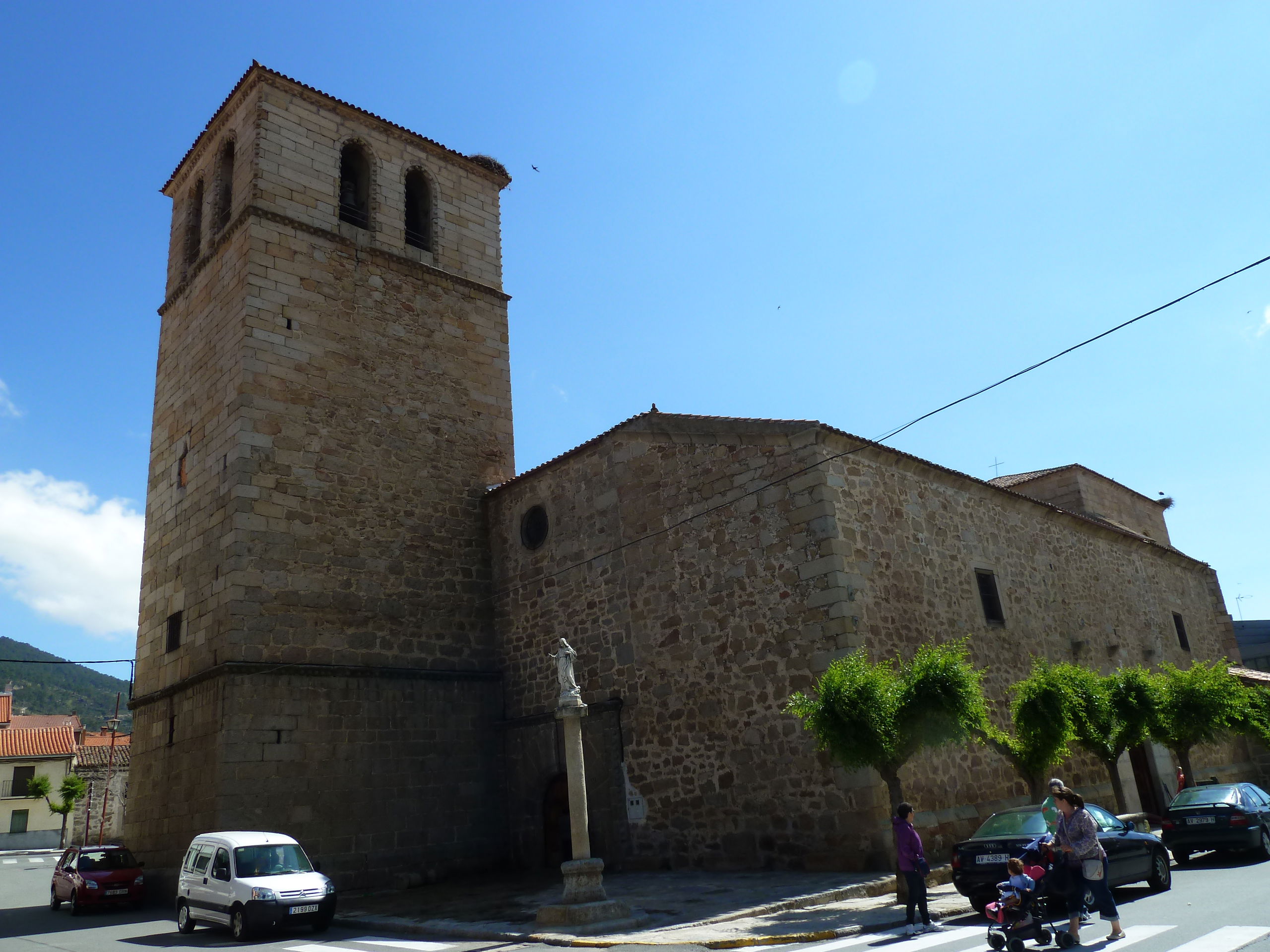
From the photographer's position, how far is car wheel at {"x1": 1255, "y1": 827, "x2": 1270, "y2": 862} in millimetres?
12062

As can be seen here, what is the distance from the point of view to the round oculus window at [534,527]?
54.1ft

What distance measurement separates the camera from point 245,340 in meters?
15.5

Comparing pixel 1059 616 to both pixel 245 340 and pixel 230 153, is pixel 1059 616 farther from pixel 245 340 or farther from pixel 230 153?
pixel 230 153

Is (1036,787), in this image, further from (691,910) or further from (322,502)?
(322,502)

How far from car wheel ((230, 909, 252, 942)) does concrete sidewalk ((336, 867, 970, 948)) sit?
1383 mm

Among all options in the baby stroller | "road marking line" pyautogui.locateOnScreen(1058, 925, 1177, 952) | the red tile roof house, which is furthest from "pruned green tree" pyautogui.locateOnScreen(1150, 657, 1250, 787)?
the red tile roof house

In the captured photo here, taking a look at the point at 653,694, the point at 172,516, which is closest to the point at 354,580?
the point at 172,516

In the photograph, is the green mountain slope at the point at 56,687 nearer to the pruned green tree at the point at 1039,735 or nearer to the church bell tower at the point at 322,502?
the church bell tower at the point at 322,502

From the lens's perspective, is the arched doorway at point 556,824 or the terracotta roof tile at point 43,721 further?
the terracotta roof tile at point 43,721

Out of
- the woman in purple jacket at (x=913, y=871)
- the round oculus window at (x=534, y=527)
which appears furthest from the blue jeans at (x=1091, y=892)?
the round oculus window at (x=534, y=527)

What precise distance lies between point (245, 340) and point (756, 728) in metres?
10.9

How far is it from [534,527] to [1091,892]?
36.9 ft

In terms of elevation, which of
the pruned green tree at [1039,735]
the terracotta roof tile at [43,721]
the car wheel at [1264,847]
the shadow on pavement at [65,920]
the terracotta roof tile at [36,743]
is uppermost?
the terracotta roof tile at [43,721]

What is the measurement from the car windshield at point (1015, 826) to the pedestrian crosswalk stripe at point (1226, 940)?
89.0 inches
